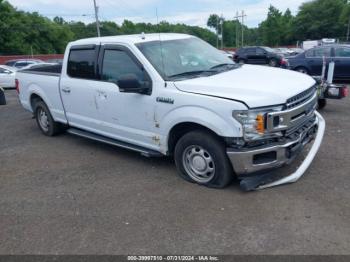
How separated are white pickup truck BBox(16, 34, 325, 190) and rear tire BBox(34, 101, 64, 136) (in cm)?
101

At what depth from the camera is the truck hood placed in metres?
3.97

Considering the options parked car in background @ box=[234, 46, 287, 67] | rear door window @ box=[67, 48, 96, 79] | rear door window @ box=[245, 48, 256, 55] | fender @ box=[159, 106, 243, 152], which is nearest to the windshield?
fender @ box=[159, 106, 243, 152]

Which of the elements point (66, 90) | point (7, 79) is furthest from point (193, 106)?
point (7, 79)

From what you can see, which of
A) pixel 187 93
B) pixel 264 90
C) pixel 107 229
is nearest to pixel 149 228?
pixel 107 229

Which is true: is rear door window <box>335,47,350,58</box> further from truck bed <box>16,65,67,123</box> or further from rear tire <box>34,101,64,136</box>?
rear tire <box>34,101,64,136</box>

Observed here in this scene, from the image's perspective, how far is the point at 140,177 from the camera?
16.6 feet

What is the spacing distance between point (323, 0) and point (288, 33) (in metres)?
12.4

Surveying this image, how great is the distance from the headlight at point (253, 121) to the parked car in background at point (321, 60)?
10376 mm

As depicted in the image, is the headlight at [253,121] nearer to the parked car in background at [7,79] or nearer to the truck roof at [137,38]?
the truck roof at [137,38]

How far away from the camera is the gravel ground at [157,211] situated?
3416mm

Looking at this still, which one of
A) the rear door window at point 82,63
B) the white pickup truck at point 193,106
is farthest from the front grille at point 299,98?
the rear door window at point 82,63

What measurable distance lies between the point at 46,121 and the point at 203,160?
165 inches

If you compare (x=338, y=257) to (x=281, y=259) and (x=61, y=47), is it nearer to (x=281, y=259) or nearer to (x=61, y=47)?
(x=281, y=259)

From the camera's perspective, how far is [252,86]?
4.14 metres
